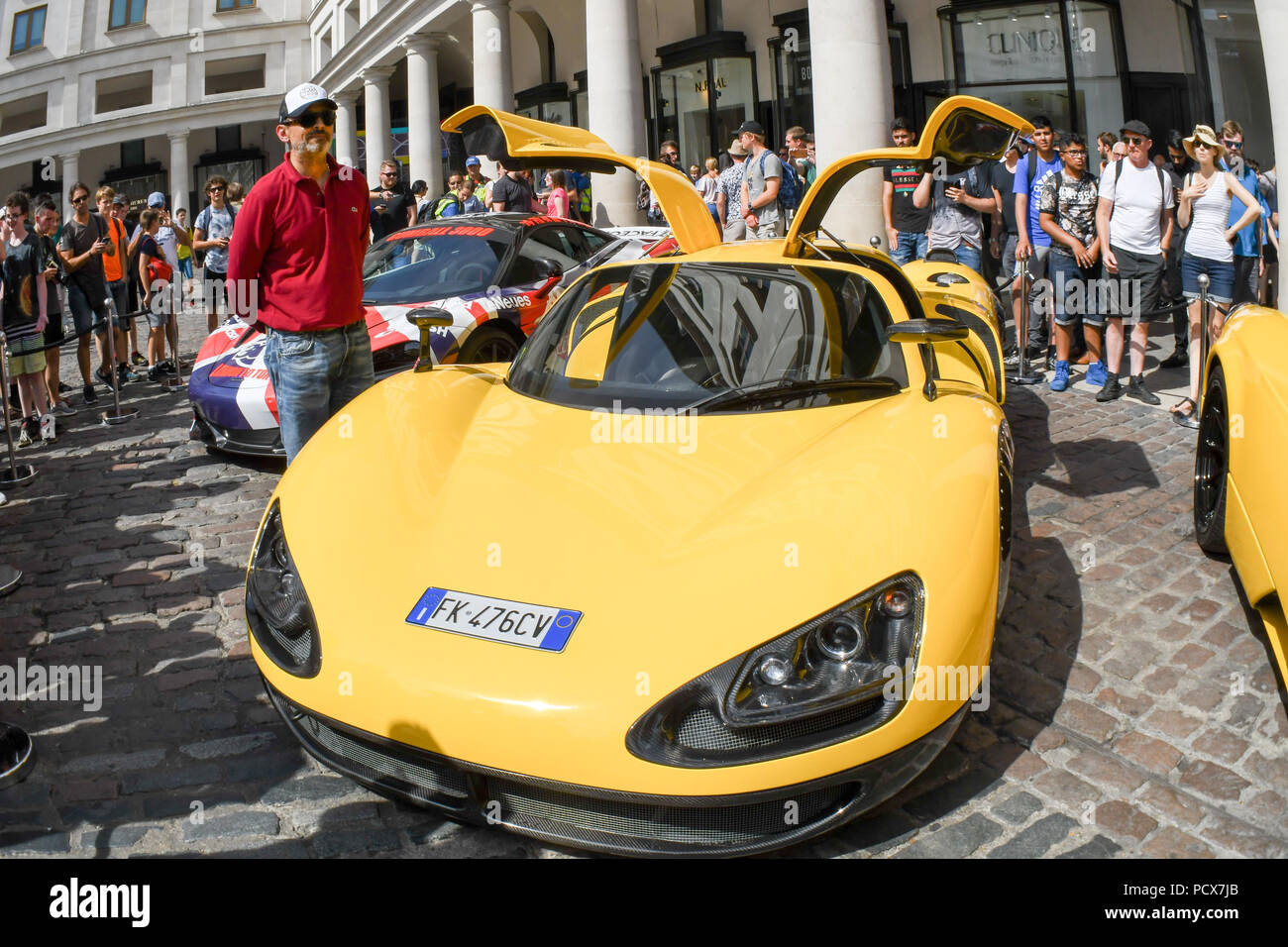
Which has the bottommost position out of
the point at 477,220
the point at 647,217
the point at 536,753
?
the point at 536,753

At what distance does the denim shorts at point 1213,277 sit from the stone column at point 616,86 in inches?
321

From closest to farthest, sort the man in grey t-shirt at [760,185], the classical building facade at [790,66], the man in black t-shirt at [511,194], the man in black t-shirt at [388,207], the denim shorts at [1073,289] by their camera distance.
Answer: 1. the denim shorts at [1073,289]
2. the man in grey t-shirt at [760,185]
3. the classical building facade at [790,66]
4. the man in black t-shirt at [511,194]
5. the man in black t-shirt at [388,207]

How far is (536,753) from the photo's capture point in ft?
7.64

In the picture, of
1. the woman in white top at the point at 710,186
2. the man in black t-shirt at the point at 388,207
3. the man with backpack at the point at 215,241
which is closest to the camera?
the man with backpack at the point at 215,241

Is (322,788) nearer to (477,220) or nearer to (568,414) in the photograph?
(568,414)

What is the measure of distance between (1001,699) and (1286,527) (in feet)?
3.15

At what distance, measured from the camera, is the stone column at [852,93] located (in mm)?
9805

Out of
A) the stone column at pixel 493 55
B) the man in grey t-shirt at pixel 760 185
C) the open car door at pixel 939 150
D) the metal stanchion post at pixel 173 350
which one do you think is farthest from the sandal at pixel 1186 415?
the stone column at pixel 493 55

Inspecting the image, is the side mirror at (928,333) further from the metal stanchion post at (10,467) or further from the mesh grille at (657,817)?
the metal stanchion post at (10,467)

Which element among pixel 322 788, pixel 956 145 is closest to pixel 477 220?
pixel 956 145

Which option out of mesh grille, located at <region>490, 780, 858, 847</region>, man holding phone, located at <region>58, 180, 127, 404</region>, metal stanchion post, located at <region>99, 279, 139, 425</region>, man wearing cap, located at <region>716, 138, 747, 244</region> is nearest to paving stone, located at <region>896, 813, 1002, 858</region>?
mesh grille, located at <region>490, 780, 858, 847</region>

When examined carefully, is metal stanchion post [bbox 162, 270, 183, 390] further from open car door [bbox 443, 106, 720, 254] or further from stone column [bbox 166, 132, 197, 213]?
stone column [bbox 166, 132, 197, 213]

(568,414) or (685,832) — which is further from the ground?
(568,414)

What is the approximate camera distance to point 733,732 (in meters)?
2.36
